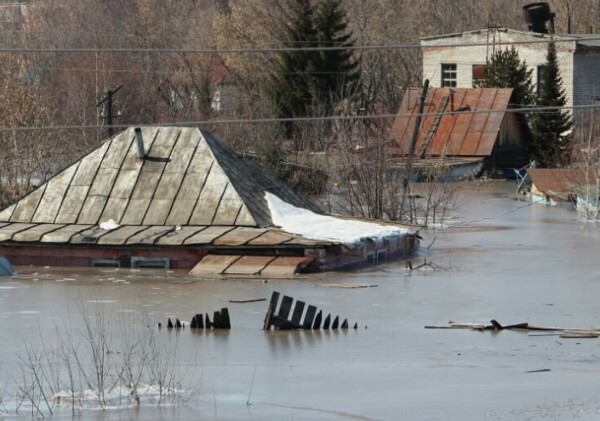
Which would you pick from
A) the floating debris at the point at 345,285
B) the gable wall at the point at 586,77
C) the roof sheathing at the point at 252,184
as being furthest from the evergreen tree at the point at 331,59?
the floating debris at the point at 345,285

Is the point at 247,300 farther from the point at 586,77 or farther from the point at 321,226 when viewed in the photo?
the point at 586,77

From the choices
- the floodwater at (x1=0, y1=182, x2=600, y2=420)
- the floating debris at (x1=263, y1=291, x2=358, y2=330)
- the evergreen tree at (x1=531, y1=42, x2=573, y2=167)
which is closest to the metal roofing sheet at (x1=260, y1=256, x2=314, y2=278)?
the floodwater at (x1=0, y1=182, x2=600, y2=420)

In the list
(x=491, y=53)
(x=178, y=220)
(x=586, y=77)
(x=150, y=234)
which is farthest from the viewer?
(x=491, y=53)

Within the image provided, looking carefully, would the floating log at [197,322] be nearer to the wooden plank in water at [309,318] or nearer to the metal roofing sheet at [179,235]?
the wooden plank in water at [309,318]

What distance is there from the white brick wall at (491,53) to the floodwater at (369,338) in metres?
23.2

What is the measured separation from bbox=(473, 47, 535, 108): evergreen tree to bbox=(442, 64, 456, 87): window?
4413 mm

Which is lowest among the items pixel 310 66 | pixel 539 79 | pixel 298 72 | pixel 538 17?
pixel 539 79

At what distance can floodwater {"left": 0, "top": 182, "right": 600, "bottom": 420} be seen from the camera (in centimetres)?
1468

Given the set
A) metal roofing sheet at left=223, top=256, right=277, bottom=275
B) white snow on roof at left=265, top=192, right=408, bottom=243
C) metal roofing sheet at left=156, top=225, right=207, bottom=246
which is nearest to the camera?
metal roofing sheet at left=223, top=256, right=277, bottom=275

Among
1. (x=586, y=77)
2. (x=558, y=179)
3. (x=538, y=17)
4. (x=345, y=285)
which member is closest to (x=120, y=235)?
(x=345, y=285)

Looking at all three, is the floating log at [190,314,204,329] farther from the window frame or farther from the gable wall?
the window frame

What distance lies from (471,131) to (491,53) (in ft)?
21.5

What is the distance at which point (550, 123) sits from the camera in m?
50.2

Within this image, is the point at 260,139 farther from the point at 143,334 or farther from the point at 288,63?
the point at 143,334
